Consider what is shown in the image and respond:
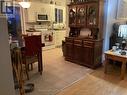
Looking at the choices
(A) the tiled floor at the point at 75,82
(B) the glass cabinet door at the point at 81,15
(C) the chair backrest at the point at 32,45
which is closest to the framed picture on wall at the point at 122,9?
(B) the glass cabinet door at the point at 81,15

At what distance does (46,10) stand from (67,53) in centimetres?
278

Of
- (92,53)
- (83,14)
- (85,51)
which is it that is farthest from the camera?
(83,14)

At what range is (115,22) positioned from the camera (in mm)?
4504

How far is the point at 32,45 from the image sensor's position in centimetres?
316

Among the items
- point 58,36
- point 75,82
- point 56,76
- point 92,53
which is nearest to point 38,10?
point 58,36

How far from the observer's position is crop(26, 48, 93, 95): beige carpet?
2797mm

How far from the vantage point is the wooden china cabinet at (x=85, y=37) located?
3.71 meters

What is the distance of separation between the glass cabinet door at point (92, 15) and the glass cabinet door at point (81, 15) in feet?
0.47

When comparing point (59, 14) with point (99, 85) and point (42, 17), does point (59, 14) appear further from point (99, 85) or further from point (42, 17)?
point (99, 85)

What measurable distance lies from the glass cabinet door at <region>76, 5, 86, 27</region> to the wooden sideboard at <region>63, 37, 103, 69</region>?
49 cm

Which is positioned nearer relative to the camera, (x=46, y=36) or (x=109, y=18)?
(x=109, y=18)

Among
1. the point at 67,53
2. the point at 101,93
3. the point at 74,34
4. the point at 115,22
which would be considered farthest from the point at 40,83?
the point at 115,22

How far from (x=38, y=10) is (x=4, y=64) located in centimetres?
460

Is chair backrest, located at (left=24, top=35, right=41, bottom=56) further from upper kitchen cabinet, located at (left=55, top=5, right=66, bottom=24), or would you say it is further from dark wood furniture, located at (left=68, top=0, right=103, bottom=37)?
upper kitchen cabinet, located at (left=55, top=5, right=66, bottom=24)
